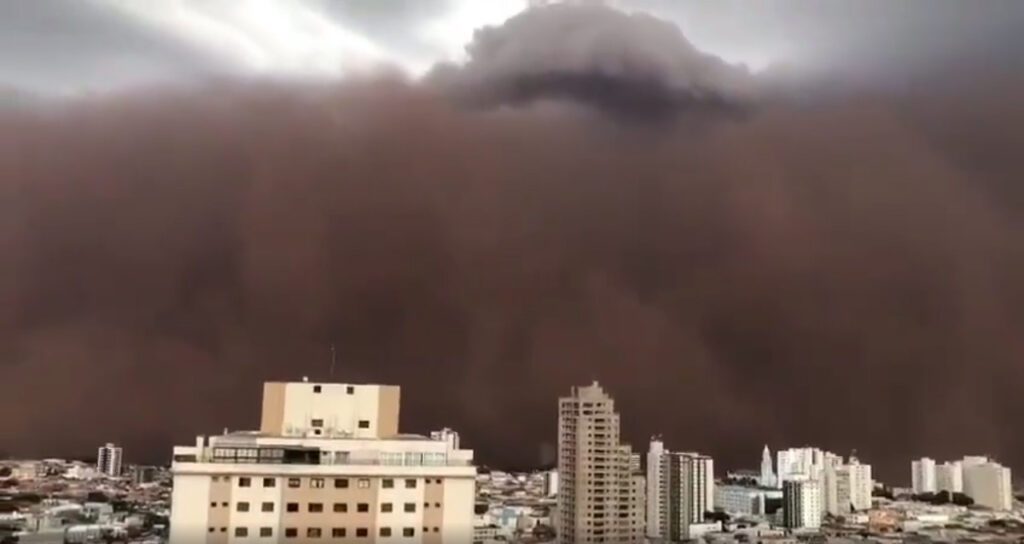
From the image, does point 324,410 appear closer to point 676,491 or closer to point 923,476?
point 676,491

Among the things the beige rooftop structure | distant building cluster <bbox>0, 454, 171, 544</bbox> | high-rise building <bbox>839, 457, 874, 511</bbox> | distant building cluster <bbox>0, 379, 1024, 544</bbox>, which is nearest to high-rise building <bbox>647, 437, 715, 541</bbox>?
distant building cluster <bbox>0, 379, 1024, 544</bbox>

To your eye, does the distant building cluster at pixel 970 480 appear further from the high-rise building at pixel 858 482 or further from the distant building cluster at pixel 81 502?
the distant building cluster at pixel 81 502

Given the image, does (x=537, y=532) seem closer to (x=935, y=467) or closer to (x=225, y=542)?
(x=225, y=542)

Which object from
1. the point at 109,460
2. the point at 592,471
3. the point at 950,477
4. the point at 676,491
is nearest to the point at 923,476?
the point at 950,477

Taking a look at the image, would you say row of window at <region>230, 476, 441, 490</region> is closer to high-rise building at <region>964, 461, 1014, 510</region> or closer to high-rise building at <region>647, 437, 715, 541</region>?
high-rise building at <region>647, 437, 715, 541</region>

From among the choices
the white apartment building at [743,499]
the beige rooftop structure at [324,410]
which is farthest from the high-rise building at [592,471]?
the beige rooftop structure at [324,410]

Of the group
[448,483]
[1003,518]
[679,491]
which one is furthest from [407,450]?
[1003,518]
